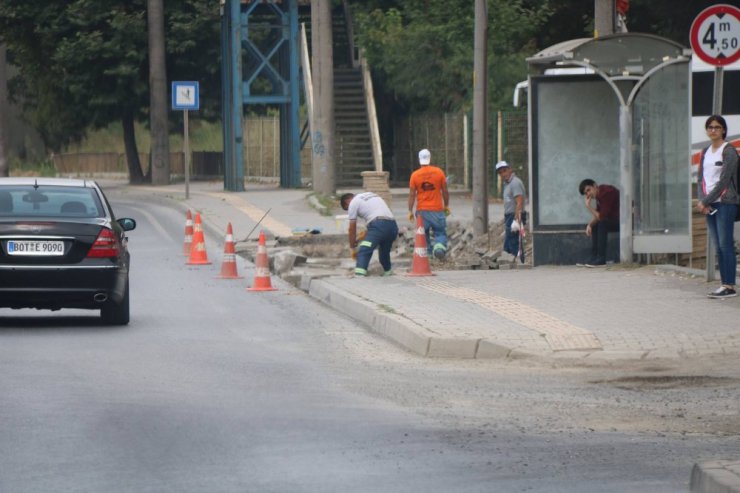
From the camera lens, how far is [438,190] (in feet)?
74.5

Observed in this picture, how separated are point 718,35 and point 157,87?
36.8 metres

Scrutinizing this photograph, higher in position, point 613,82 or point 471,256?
point 613,82

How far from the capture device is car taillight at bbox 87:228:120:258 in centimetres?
1501

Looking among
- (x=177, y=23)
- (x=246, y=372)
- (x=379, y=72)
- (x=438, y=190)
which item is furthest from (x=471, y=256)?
(x=177, y=23)

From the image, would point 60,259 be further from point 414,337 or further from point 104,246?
point 414,337

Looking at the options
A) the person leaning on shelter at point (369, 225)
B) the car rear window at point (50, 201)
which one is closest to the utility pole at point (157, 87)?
the person leaning on shelter at point (369, 225)

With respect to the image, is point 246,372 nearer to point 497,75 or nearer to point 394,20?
point 497,75

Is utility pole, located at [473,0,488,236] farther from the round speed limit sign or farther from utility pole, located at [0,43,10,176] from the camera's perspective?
utility pole, located at [0,43,10,176]

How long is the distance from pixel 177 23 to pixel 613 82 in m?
34.6

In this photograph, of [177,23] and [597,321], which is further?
[177,23]

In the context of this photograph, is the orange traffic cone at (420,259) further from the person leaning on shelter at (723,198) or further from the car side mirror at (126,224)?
the person leaning on shelter at (723,198)

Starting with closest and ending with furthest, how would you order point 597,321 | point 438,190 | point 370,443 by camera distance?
point 370,443 < point 597,321 < point 438,190

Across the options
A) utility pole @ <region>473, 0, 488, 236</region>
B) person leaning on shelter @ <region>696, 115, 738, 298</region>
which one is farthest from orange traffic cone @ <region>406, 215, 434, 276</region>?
utility pole @ <region>473, 0, 488, 236</region>

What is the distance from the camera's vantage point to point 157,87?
170ft
